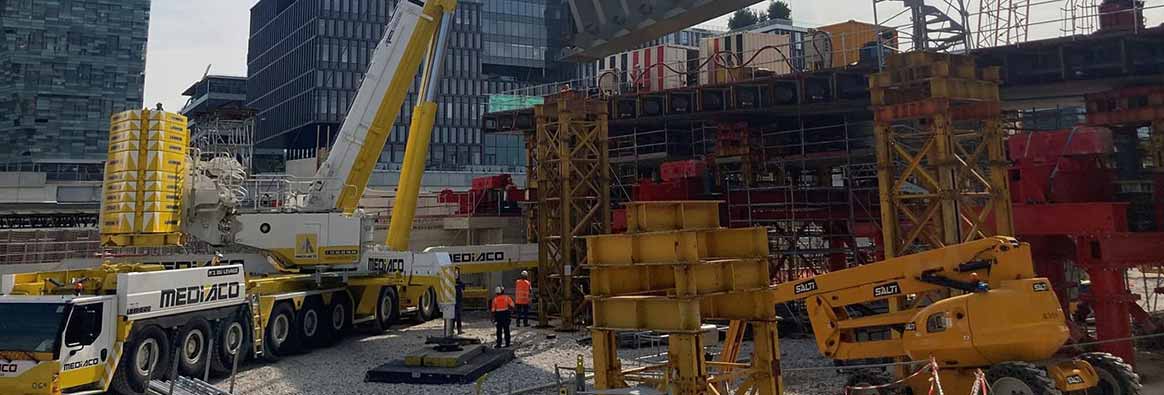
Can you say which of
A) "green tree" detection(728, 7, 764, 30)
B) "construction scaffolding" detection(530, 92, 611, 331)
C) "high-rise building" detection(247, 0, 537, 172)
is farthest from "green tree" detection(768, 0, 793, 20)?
"construction scaffolding" detection(530, 92, 611, 331)

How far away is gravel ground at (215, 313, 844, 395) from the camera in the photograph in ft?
38.8

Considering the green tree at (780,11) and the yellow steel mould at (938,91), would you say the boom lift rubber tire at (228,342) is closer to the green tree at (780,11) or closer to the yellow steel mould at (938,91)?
the yellow steel mould at (938,91)

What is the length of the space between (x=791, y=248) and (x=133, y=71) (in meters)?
72.0

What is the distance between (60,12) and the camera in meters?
66.7

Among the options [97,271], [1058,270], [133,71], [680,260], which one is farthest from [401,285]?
[133,71]

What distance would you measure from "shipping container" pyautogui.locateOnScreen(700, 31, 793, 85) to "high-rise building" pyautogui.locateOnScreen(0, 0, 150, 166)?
208 ft

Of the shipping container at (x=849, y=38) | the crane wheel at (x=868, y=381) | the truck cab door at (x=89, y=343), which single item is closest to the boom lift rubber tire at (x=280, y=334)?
the truck cab door at (x=89, y=343)

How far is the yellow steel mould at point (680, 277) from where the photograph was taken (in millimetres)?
7117

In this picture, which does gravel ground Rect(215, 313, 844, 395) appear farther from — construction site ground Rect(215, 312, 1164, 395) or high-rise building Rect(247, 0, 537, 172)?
high-rise building Rect(247, 0, 537, 172)

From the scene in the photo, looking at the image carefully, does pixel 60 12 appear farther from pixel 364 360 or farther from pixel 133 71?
Answer: pixel 364 360

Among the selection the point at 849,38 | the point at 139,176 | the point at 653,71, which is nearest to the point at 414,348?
the point at 139,176

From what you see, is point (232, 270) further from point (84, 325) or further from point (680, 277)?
point (680, 277)

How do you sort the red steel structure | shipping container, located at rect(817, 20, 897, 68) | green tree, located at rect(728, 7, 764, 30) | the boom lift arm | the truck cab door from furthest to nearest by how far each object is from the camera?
green tree, located at rect(728, 7, 764, 30), shipping container, located at rect(817, 20, 897, 68), the red steel structure, the truck cab door, the boom lift arm

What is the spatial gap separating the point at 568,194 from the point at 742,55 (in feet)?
28.4
